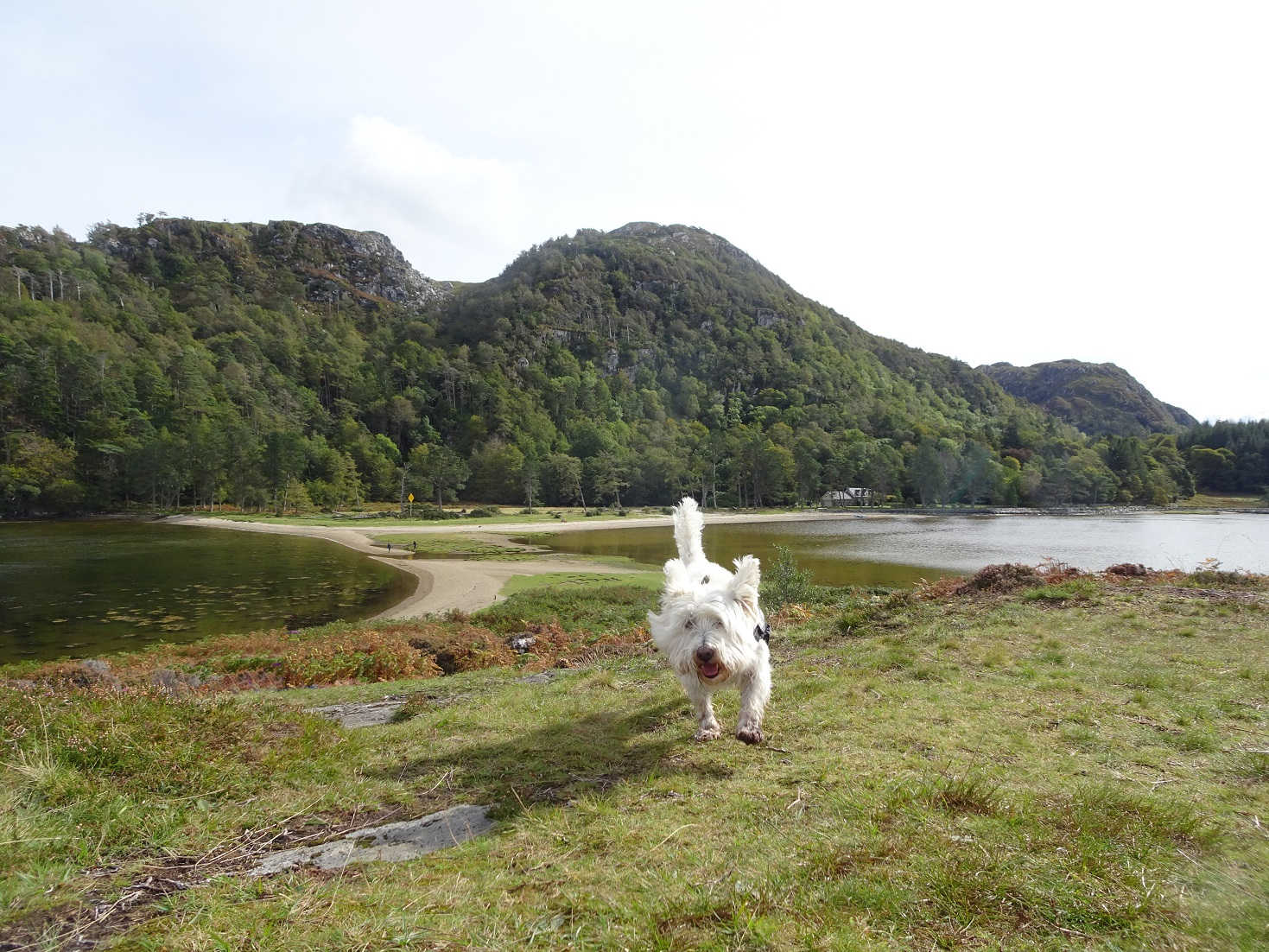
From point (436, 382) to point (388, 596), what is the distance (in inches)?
5120

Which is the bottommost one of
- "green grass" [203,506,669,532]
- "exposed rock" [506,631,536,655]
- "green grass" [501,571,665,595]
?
"green grass" [203,506,669,532]

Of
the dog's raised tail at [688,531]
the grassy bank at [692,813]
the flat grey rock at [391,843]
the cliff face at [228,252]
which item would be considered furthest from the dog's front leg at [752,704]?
the cliff face at [228,252]

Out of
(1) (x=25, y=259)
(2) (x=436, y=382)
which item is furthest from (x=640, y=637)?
(1) (x=25, y=259)

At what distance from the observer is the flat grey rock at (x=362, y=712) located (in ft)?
23.7

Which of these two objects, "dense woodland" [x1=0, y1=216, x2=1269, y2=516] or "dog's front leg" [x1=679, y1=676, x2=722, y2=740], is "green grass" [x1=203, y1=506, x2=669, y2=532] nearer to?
"dense woodland" [x1=0, y1=216, x2=1269, y2=516]

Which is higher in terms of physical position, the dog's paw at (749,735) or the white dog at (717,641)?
the white dog at (717,641)

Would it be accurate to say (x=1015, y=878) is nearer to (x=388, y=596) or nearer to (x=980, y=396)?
(x=388, y=596)

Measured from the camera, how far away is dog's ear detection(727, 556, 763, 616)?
518cm

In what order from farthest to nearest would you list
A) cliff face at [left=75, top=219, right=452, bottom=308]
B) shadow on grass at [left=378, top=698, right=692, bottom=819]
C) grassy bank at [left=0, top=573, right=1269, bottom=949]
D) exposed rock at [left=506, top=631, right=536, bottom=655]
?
1. cliff face at [left=75, top=219, right=452, bottom=308]
2. exposed rock at [left=506, top=631, right=536, bottom=655]
3. shadow on grass at [left=378, top=698, right=692, bottom=819]
4. grassy bank at [left=0, top=573, right=1269, bottom=949]

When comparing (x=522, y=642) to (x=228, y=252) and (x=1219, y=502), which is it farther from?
(x=228, y=252)

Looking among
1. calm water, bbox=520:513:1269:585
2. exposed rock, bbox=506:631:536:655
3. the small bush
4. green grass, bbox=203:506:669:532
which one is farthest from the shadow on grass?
green grass, bbox=203:506:669:532

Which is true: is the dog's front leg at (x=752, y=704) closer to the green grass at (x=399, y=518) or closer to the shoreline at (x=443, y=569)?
the shoreline at (x=443, y=569)

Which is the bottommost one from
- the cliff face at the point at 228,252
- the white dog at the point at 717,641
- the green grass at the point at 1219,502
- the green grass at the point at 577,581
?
the green grass at the point at 577,581

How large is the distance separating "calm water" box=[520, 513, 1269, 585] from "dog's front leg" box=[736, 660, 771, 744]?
24.6 m
